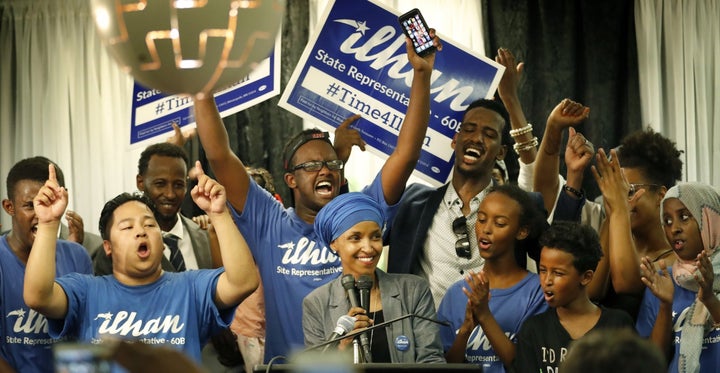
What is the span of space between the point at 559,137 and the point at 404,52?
0.71 meters

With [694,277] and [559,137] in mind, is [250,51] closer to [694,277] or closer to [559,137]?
[694,277]

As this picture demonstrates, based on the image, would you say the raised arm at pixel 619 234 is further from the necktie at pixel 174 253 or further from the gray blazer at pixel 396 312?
the necktie at pixel 174 253

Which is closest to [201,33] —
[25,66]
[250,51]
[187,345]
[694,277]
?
[250,51]

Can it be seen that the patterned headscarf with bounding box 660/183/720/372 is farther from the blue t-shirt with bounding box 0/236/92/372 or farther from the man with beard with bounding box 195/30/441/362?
the blue t-shirt with bounding box 0/236/92/372

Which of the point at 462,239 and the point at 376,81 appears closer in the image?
the point at 462,239

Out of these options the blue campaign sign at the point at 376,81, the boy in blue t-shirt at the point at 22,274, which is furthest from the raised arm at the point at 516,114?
the boy in blue t-shirt at the point at 22,274

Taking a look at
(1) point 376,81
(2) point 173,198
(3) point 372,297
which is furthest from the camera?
(2) point 173,198

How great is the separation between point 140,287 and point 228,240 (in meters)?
0.36

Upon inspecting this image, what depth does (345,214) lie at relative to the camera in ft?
11.5

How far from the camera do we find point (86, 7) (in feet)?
20.3

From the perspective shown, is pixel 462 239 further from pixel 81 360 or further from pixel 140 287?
pixel 81 360

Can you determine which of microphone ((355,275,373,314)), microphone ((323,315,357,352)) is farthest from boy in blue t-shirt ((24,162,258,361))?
microphone ((323,315,357,352))

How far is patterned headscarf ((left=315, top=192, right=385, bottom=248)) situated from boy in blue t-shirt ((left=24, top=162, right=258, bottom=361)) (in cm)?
29

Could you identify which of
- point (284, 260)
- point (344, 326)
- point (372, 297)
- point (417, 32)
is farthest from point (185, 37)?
point (417, 32)
